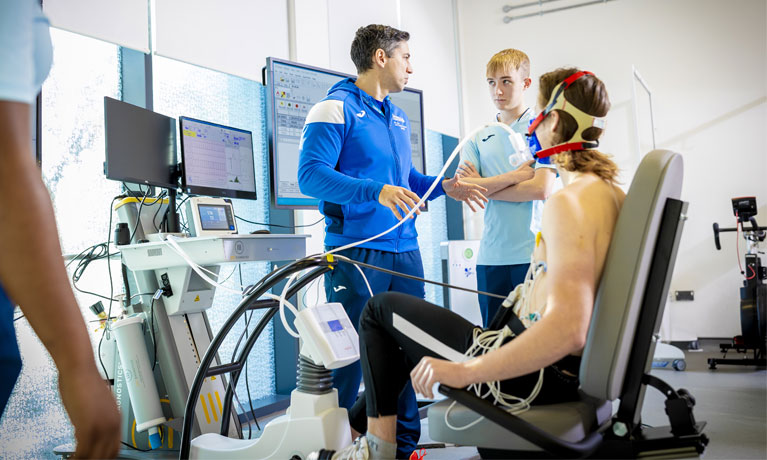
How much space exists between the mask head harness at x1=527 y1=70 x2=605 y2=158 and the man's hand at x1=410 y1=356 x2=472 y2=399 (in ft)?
1.92

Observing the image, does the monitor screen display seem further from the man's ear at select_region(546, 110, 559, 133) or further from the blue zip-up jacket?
the man's ear at select_region(546, 110, 559, 133)

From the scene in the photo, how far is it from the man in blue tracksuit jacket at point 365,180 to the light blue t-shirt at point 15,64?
1.40 m

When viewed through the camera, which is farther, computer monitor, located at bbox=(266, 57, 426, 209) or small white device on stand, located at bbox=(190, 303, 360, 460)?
computer monitor, located at bbox=(266, 57, 426, 209)

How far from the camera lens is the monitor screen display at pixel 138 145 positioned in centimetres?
228

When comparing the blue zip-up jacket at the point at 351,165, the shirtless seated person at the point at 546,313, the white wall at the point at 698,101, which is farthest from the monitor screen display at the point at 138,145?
the white wall at the point at 698,101

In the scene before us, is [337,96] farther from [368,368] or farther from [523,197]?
[368,368]

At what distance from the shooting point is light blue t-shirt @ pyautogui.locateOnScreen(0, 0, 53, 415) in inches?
20.3

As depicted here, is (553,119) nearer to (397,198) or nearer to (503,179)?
(397,198)

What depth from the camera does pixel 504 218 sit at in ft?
7.98

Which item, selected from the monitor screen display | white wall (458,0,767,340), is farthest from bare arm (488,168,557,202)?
white wall (458,0,767,340)

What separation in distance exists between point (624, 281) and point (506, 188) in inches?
47.0

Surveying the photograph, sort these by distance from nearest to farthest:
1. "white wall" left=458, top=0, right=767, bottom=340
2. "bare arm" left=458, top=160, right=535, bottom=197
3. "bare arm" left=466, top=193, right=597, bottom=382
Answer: "bare arm" left=466, top=193, right=597, bottom=382
"bare arm" left=458, top=160, right=535, bottom=197
"white wall" left=458, top=0, right=767, bottom=340

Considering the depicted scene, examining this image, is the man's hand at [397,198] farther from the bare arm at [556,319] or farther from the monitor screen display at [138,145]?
the monitor screen display at [138,145]

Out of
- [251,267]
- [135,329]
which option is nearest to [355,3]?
[251,267]
